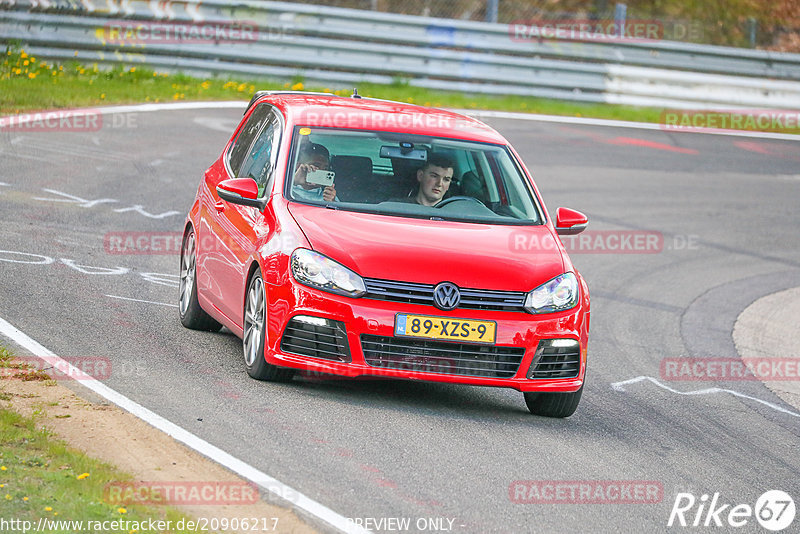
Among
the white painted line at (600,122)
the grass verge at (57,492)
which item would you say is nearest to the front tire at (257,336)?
the grass verge at (57,492)

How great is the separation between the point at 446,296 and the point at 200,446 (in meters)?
1.77

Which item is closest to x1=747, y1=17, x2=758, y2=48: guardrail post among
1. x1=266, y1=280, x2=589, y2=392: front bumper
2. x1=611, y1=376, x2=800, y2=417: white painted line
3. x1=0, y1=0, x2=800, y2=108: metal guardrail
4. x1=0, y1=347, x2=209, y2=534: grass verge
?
x1=0, y1=0, x2=800, y2=108: metal guardrail

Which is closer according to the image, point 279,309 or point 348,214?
point 279,309

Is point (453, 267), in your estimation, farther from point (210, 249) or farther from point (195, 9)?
point (195, 9)

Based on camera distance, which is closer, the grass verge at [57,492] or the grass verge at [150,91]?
the grass verge at [57,492]

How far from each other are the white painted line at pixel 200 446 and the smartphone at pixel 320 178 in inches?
74.9

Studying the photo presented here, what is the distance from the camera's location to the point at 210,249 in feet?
29.9

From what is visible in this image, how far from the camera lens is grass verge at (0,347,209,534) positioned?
5230mm

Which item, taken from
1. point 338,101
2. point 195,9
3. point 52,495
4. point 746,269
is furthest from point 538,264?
point 195,9

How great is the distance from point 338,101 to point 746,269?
7.10 m

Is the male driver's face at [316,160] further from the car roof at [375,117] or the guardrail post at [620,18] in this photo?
the guardrail post at [620,18]

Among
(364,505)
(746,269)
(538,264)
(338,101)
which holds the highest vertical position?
(338,101)

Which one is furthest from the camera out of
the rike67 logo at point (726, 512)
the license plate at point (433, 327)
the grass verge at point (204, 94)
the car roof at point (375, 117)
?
the grass verge at point (204, 94)

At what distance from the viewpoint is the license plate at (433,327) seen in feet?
24.7
